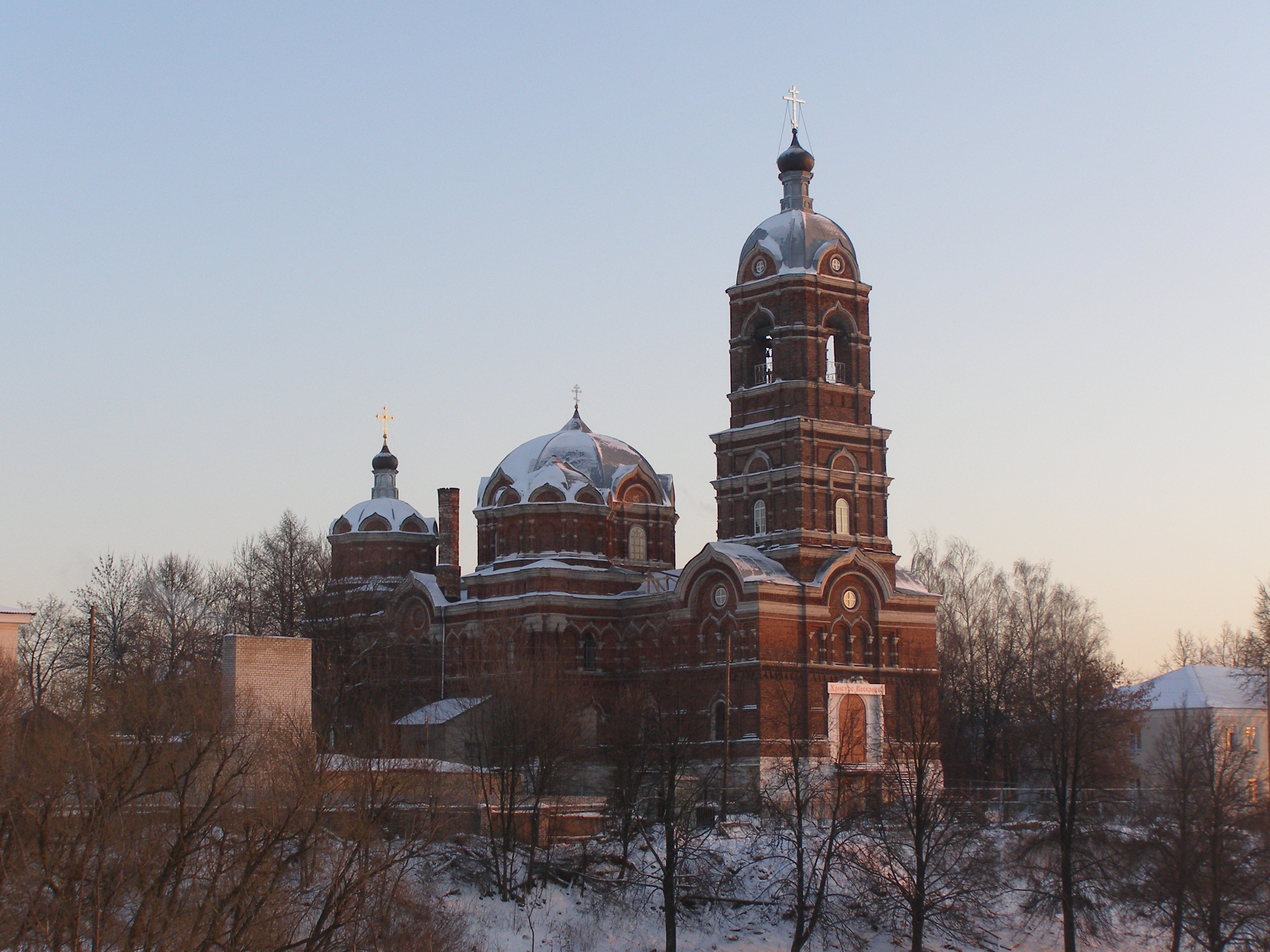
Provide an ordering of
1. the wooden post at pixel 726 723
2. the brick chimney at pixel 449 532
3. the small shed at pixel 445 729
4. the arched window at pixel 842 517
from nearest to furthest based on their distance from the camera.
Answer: the wooden post at pixel 726 723, the small shed at pixel 445 729, the arched window at pixel 842 517, the brick chimney at pixel 449 532

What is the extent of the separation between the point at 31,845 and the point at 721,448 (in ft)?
114

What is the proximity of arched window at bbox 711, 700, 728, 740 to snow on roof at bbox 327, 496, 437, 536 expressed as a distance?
19.1 meters

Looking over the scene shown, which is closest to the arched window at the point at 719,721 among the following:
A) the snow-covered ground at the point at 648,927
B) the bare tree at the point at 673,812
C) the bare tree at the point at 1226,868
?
the bare tree at the point at 673,812

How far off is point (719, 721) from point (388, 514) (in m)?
20.3

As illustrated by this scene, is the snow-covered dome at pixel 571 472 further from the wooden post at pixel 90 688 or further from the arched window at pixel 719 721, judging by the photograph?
the wooden post at pixel 90 688

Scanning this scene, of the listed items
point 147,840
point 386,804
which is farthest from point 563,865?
point 147,840

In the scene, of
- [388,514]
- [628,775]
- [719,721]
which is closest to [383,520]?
[388,514]

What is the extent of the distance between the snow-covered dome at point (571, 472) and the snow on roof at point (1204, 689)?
18623 mm

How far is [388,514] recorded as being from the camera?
68.2 m

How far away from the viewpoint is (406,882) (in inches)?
1265

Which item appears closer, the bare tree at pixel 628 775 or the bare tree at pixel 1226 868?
the bare tree at pixel 1226 868

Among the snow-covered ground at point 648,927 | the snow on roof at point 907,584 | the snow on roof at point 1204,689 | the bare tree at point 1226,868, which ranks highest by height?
the snow on roof at point 907,584

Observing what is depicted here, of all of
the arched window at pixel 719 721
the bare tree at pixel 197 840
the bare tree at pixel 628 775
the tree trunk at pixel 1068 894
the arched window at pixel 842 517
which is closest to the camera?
the bare tree at pixel 197 840

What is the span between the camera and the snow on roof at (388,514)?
6812cm
